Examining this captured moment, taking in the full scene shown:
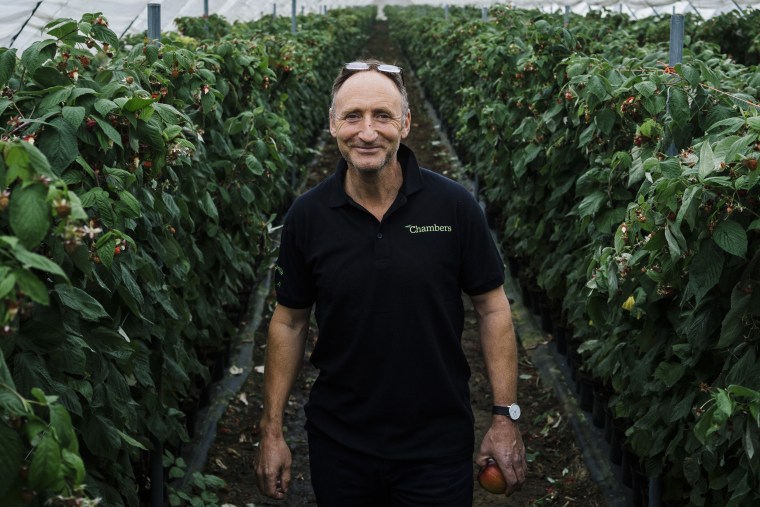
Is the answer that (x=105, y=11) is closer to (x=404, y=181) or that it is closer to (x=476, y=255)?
(x=404, y=181)

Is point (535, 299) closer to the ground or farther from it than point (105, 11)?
closer to the ground

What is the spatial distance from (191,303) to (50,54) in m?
1.89

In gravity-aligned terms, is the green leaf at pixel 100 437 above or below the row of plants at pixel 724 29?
below

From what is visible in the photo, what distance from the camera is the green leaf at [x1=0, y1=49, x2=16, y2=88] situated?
2711mm

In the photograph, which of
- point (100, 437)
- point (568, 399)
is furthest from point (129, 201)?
point (568, 399)

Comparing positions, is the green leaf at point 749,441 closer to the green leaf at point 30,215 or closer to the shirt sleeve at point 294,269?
the shirt sleeve at point 294,269

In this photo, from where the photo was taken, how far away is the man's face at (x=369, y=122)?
2.68 meters

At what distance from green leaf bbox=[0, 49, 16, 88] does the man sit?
0.84m

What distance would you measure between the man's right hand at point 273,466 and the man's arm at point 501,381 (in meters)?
0.54

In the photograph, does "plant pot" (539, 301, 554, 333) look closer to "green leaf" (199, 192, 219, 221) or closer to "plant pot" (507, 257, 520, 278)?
"plant pot" (507, 257, 520, 278)

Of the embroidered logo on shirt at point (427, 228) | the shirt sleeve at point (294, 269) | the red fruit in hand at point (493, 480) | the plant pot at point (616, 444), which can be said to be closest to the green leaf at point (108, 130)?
the shirt sleeve at point (294, 269)

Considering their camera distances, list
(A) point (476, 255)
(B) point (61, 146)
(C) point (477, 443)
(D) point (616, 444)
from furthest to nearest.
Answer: (C) point (477, 443), (D) point (616, 444), (A) point (476, 255), (B) point (61, 146)

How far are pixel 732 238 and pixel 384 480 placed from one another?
3.62 feet

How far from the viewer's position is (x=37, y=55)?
9.52 ft
